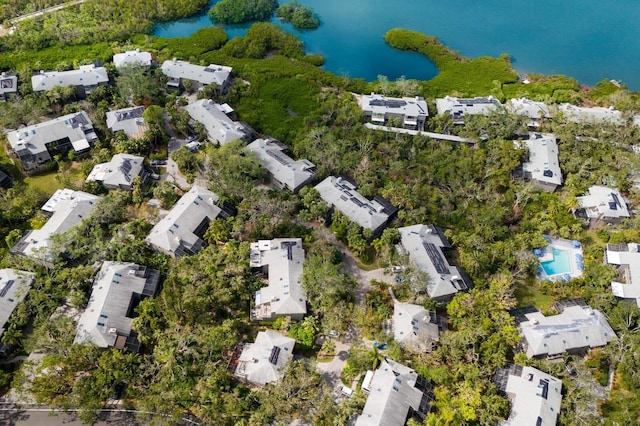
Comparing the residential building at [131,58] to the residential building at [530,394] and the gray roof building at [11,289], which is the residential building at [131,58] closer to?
the gray roof building at [11,289]

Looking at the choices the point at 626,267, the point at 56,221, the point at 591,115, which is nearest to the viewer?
the point at 626,267

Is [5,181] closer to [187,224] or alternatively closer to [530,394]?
[187,224]

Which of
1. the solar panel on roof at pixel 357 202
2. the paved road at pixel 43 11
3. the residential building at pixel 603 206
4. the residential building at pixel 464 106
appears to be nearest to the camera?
Result: the solar panel on roof at pixel 357 202

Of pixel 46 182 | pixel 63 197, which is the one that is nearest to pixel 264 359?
Result: pixel 63 197

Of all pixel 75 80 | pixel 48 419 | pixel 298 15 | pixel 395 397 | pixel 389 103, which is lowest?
pixel 48 419

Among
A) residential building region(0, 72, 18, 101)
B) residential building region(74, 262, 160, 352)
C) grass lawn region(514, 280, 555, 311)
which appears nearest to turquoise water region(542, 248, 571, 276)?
grass lawn region(514, 280, 555, 311)

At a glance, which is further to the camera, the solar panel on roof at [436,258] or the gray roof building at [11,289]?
the solar panel on roof at [436,258]

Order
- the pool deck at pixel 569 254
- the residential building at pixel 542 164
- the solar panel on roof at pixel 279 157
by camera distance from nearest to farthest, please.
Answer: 1. the pool deck at pixel 569 254
2. the solar panel on roof at pixel 279 157
3. the residential building at pixel 542 164

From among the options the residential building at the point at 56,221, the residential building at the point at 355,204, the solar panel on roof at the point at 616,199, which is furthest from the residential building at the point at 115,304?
the solar panel on roof at the point at 616,199
